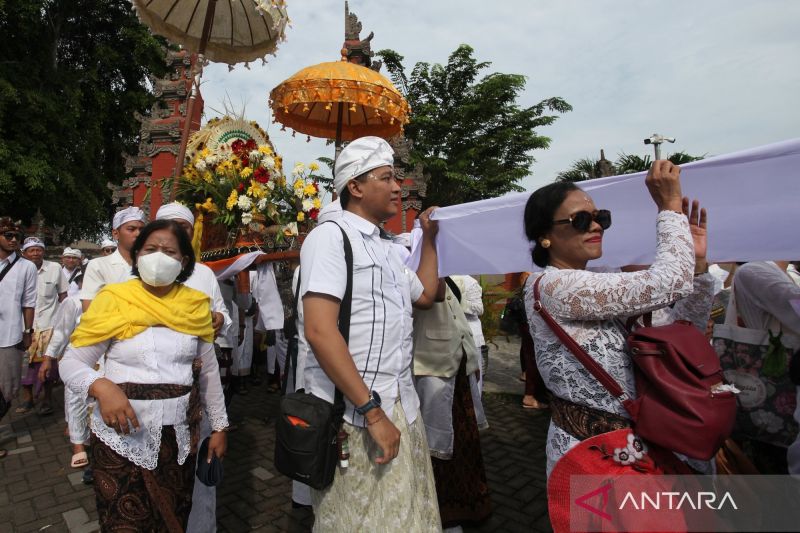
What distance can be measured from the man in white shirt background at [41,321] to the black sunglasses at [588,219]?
7.09 m

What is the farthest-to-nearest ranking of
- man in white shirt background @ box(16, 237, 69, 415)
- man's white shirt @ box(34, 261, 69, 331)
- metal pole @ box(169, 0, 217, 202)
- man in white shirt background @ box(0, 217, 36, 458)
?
man's white shirt @ box(34, 261, 69, 331) < man in white shirt background @ box(16, 237, 69, 415) < man in white shirt background @ box(0, 217, 36, 458) < metal pole @ box(169, 0, 217, 202)

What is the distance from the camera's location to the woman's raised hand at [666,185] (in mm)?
1649

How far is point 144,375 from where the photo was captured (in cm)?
227

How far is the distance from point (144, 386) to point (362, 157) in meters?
1.46

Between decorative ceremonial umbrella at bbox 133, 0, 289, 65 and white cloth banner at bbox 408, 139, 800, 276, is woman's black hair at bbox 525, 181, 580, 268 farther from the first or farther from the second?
decorative ceremonial umbrella at bbox 133, 0, 289, 65

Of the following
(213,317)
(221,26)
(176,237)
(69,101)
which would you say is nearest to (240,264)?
(213,317)

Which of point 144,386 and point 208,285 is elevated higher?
point 208,285

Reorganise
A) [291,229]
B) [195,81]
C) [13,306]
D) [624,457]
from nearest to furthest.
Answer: [624,457] < [195,81] < [291,229] < [13,306]

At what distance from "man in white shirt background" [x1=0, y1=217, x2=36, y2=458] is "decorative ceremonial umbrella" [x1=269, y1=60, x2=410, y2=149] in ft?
11.1

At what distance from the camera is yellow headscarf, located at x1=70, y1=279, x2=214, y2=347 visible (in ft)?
7.35

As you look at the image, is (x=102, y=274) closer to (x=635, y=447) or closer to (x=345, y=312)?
(x=345, y=312)

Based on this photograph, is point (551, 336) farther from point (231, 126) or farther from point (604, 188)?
point (231, 126)

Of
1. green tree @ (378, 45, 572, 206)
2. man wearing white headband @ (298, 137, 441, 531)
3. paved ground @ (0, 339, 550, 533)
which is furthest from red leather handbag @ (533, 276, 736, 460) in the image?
green tree @ (378, 45, 572, 206)

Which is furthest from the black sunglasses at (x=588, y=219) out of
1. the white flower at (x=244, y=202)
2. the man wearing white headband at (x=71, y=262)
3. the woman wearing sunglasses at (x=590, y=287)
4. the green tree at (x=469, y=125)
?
the green tree at (x=469, y=125)
